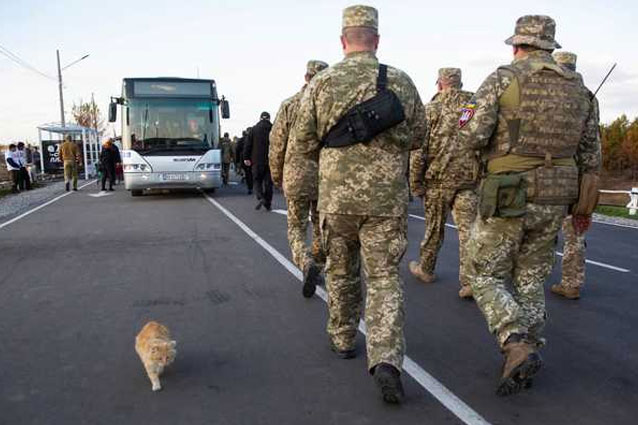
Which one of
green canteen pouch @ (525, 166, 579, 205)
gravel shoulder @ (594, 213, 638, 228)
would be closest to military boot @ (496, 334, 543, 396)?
green canteen pouch @ (525, 166, 579, 205)

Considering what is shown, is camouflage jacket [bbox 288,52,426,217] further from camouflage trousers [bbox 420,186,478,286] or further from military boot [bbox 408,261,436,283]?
military boot [bbox 408,261,436,283]

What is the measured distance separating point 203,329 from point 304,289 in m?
1.09

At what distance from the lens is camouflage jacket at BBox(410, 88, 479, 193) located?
5.25 metres

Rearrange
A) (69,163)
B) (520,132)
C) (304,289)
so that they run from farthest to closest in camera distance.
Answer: (69,163), (304,289), (520,132)

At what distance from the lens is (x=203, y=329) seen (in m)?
4.57

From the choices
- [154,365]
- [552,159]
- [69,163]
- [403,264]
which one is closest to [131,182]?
[69,163]

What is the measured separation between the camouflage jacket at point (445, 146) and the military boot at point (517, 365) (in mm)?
2265

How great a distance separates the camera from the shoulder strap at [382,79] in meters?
3.33

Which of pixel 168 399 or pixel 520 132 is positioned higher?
pixel 520 132

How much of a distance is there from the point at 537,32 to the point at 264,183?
9.81 m

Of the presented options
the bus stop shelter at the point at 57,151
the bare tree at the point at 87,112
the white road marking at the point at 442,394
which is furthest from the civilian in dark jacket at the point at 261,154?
the bare tree at the point at 87,112

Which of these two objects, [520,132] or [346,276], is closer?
[520,132]

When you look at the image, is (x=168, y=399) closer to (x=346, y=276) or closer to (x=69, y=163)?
(x=346, y=276)

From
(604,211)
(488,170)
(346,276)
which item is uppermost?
(488,170)
